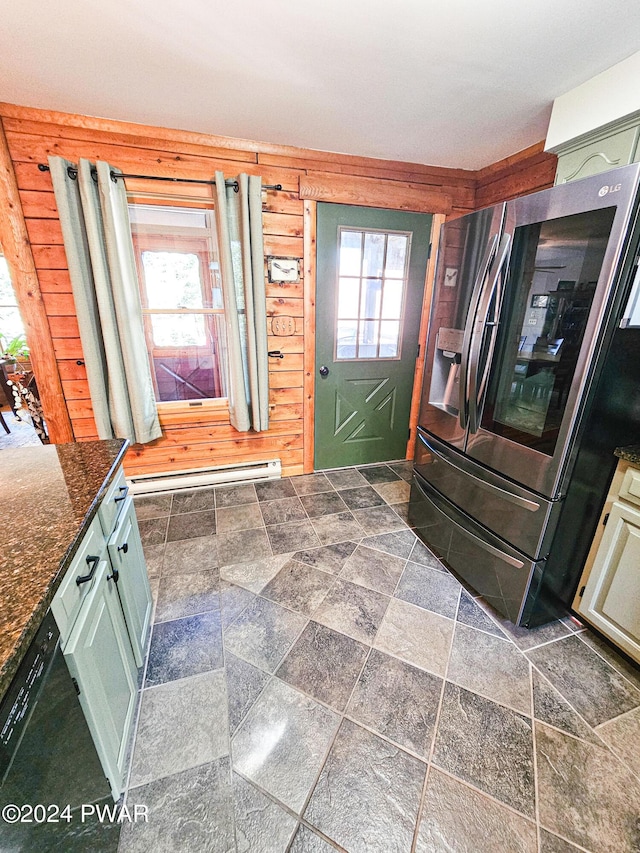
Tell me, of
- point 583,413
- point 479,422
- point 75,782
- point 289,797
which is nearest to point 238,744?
point 289,797

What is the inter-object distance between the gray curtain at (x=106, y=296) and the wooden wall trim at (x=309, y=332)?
1.16m

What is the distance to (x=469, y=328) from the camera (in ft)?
5.46

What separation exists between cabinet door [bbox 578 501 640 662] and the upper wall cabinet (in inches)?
57.7

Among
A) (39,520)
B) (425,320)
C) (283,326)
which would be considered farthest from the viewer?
(425,320)

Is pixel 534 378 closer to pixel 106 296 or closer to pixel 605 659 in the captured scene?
pixel 605 659

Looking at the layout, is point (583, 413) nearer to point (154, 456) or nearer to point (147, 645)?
point (147, 645)

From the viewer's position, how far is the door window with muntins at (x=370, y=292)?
273 cm

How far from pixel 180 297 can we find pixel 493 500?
2375mm

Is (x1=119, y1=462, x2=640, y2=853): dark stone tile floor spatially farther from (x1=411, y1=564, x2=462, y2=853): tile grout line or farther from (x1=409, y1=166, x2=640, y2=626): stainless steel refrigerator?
(x1=409, y1=166, x2=640, y2=626): stainless steel refrigerator

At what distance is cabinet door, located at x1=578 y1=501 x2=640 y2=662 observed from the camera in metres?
1.41

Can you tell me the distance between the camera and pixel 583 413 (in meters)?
1.32

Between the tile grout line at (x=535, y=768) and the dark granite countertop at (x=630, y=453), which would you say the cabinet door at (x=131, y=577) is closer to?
the tile grout line at (x=535, y=768)

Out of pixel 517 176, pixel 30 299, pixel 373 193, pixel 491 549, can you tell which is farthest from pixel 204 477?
pixel 517 176

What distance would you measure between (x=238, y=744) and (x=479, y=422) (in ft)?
5.25
